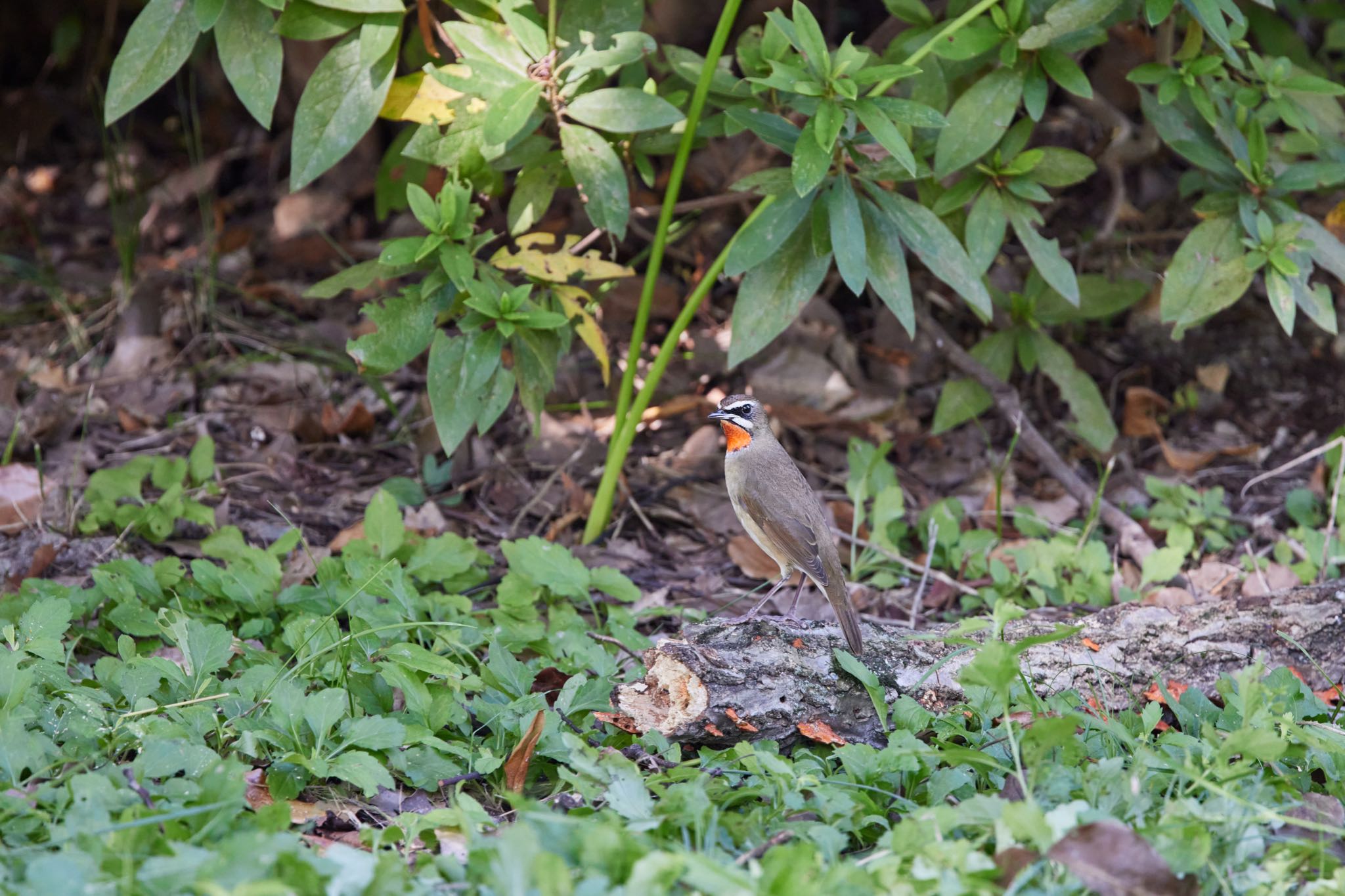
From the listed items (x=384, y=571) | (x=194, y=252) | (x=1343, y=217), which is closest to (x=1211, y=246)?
(x=1343, y=217)

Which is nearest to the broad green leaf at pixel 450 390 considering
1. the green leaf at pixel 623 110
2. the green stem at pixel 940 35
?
the green leaf at pixel 623 110

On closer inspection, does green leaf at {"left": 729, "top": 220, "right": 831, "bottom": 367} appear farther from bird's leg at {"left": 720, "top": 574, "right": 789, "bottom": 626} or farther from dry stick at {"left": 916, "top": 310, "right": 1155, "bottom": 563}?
dry stick at {"left": 916, "top": 310, "right": 1155, "bottom": 563}

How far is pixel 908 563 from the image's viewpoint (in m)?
5.63

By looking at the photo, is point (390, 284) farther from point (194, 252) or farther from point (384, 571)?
point (384, 571)

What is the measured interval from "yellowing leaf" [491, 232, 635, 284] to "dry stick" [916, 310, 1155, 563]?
7.02 ft

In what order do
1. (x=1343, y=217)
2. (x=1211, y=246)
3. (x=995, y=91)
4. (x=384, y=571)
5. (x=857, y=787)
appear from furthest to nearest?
(x=1343, y=217) < (x=1211, y=246) < (x=995, y=91) < (x=384, y=571) < (x=857, y=787)

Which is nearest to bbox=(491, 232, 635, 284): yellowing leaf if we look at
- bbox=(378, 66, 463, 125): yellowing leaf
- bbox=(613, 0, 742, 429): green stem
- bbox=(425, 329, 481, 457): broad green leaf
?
→ bbox=(613, 0, 742, 429): green stem

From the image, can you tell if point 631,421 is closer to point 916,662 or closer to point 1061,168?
point 916,662

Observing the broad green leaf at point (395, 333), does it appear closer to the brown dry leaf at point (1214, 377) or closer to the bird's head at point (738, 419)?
the bird's head at point (738, 419)

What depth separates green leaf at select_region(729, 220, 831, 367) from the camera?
15.9 feet

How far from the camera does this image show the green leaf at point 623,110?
14.9 ft

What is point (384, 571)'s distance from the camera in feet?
14.5

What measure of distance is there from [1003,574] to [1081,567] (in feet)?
1.21

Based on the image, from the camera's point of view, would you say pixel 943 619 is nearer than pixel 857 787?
No
